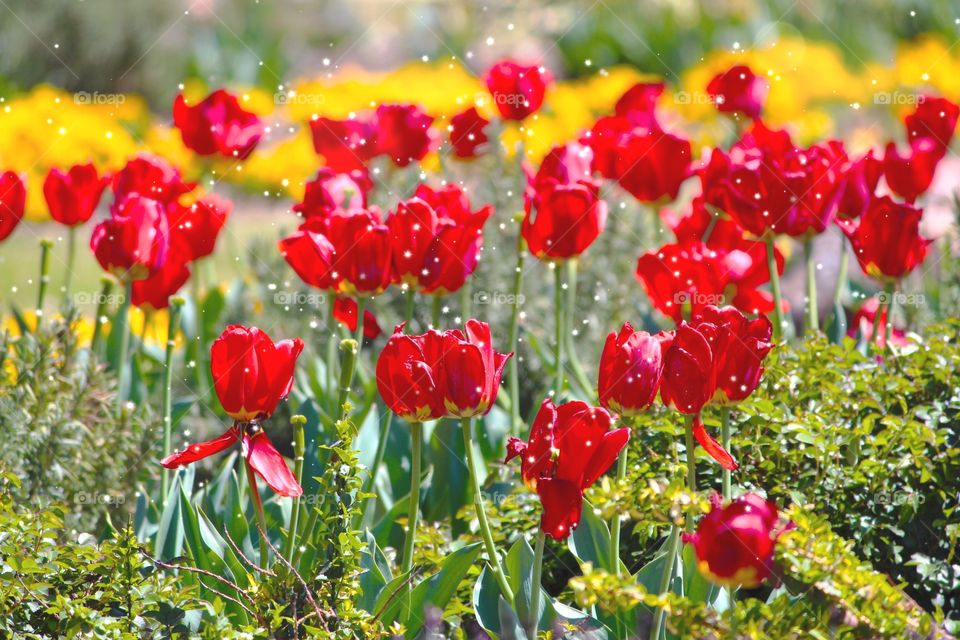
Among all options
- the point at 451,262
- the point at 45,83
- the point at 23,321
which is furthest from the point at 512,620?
the point at 45,83

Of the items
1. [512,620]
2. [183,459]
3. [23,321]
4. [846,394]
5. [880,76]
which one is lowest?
[512,620]

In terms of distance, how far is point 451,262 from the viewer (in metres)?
2.17

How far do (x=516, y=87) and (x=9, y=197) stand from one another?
1.16 metres

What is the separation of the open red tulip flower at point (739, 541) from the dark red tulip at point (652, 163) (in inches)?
55.1

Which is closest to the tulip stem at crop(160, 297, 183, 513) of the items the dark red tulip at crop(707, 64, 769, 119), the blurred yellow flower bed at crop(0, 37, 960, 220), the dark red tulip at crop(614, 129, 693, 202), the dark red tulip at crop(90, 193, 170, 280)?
the dark red tulip at crop(90, 193, 170, 280)

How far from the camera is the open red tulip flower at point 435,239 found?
206 centimetres

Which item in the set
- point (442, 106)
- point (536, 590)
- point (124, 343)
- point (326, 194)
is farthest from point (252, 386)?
point (442, 106)

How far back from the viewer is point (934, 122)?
2.56 meters

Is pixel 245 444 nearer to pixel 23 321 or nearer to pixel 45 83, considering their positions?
pixel 23 321

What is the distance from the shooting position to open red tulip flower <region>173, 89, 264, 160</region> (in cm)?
284

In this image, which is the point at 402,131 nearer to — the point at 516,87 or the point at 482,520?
the point at 516,87

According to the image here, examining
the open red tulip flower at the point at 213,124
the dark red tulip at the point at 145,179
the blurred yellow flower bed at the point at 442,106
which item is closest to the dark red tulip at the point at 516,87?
the open red tulip flower at the point at 213,124

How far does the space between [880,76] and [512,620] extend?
25.3 feet

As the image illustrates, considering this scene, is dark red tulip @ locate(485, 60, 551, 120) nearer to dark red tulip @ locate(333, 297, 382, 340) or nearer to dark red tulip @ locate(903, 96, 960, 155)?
dark red tulip @ locate(333, 297, 382, 340)
